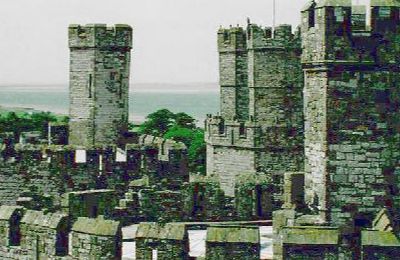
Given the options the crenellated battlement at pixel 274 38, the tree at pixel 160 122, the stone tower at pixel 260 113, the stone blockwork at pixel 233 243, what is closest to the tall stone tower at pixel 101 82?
the stone tower at pixel 260 113

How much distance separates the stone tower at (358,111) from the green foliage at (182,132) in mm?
40119

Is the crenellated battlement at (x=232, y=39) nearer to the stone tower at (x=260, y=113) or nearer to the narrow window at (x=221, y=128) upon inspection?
the stone tower at (x=260, y=113)

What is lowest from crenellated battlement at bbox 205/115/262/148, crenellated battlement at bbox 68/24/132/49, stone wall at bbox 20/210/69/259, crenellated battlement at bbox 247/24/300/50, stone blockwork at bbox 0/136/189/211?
stone wall at bbox 20/210/69/259

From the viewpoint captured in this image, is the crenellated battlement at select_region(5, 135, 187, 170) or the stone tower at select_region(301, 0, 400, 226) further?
the crenellated battlement at select_region(5, 135, 187, 170)

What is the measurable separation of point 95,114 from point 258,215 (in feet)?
35.9

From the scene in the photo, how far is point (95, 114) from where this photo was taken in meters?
30.9

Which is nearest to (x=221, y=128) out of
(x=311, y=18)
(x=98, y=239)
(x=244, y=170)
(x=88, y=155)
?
(x=244, y=170)

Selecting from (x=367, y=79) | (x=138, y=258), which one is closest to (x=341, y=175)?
(x=367, y=79)

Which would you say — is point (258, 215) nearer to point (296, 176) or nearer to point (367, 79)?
point (296, 176)

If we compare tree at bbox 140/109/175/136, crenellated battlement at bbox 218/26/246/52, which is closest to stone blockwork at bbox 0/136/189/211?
crenellated battlement at bbox 218/26/246/52

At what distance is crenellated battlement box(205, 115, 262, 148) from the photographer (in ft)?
119

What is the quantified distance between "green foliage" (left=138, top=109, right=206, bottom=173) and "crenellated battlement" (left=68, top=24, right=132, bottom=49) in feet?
81.9

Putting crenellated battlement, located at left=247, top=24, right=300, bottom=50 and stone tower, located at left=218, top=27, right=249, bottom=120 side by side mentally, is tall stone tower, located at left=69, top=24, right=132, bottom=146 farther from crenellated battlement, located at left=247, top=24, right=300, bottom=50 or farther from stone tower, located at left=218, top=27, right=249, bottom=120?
stone tower, located at left=218, top=27, right=249, bottom=120

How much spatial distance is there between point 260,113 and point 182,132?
Answer: 36.8m
